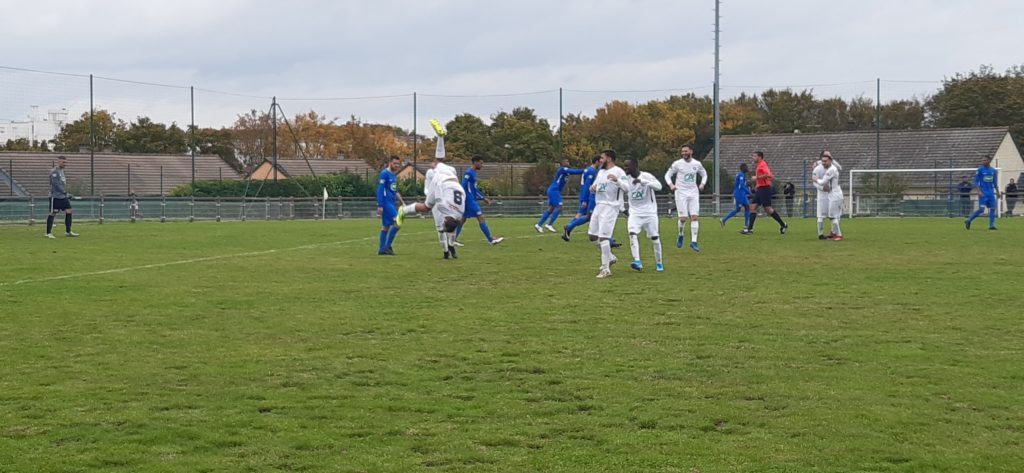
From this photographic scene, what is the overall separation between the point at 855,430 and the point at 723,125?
75533mm

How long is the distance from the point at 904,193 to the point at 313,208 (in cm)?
2502

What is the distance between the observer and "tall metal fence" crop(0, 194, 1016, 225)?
38250 millimetres

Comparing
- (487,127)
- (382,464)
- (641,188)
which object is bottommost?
(382,464)

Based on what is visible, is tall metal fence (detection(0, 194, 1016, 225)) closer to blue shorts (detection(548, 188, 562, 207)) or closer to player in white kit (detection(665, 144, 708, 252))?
blue shorts (detection(548, 188, 562, 207))

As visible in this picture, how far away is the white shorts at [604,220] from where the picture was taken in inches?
588

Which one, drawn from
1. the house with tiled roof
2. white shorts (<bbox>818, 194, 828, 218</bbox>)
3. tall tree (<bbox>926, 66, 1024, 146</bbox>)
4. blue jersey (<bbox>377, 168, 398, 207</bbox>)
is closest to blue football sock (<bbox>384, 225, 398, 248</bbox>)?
blue jersey (<bbox>377, 168, 398, 207</bbox>)

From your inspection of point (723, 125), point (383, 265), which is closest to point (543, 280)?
point (383, 265)

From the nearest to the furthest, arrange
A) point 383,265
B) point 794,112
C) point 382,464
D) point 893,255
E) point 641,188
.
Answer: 1. point 382,464
2. point 641,188
3. point 383,265
4. point 893,255
5. point 794,112

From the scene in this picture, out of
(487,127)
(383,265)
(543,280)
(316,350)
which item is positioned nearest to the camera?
(316,350)

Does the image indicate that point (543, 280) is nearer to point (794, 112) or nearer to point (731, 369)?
point (731, 369)

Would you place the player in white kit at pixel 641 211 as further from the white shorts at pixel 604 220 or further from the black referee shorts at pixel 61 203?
the black referee shorts at pixel 61 203

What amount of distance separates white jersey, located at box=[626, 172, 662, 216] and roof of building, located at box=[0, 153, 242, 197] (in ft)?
106

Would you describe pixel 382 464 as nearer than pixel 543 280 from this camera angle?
Yes

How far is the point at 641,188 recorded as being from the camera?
15539 millimetres
